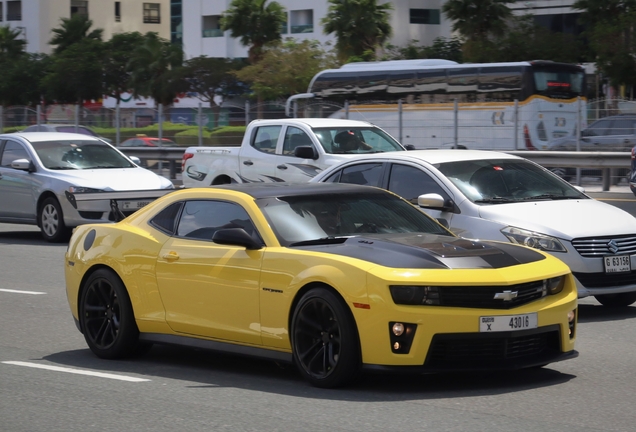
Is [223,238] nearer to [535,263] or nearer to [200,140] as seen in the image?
[535,263]

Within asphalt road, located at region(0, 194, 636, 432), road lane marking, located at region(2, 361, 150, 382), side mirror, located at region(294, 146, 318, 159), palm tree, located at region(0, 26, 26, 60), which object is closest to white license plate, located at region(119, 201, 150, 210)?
side mirror, located at region(294, 146, 318, 159)

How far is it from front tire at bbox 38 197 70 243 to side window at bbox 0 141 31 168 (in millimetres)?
1111

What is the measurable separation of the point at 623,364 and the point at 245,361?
2.64 m

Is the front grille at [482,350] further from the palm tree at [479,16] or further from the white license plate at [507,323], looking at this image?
the palm tree at [479,16]

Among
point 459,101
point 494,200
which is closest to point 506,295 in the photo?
point 494,200

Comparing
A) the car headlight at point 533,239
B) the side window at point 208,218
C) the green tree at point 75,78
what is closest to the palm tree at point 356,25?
the green tree at point 75,78

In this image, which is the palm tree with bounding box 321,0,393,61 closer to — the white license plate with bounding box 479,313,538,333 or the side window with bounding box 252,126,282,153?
the side window with bounding box 252,126,282,153

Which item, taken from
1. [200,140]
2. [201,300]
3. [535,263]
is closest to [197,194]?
[201,300]

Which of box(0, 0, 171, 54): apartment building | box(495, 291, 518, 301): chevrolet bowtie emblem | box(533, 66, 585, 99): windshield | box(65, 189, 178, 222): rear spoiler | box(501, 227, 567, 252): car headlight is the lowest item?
box(65, 189, 178, 222): rear spoiler

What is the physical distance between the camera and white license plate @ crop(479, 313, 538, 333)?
6344 millimetres

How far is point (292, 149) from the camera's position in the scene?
17.9 m

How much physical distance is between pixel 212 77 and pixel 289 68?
1035cm

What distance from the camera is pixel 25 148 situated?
17.3 m

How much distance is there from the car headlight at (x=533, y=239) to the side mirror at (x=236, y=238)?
331 cm
